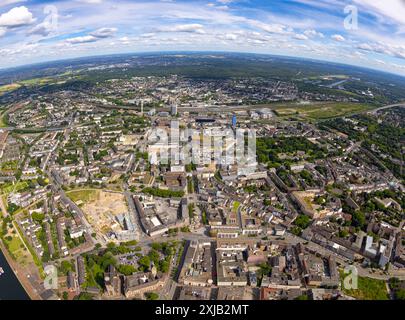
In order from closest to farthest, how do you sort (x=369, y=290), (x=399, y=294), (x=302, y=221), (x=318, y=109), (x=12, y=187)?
(x=399, y=294), (x=369, y=290), (x=302, y=221), (x=12, y=187), (x=318, y=109)

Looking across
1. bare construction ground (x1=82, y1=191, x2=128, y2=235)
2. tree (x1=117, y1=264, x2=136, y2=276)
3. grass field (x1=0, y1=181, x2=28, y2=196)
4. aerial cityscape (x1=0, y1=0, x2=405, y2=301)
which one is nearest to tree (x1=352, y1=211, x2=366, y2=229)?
aerial cityscape (x1=0, y1=0, x2=405, y2=301)

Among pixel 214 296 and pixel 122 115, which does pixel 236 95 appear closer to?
pixel 122 115

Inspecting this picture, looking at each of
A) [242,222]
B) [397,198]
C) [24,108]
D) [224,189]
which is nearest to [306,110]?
[397,198]

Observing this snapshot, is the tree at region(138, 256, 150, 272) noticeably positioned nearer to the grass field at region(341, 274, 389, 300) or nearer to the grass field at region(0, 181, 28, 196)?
the grass field at region(341, 274, 389, 300)

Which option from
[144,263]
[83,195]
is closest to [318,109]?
[83,195]

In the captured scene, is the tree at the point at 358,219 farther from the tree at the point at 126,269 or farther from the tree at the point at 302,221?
the tree at the point at 126,269

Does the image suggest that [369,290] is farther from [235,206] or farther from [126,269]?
[126,269]
